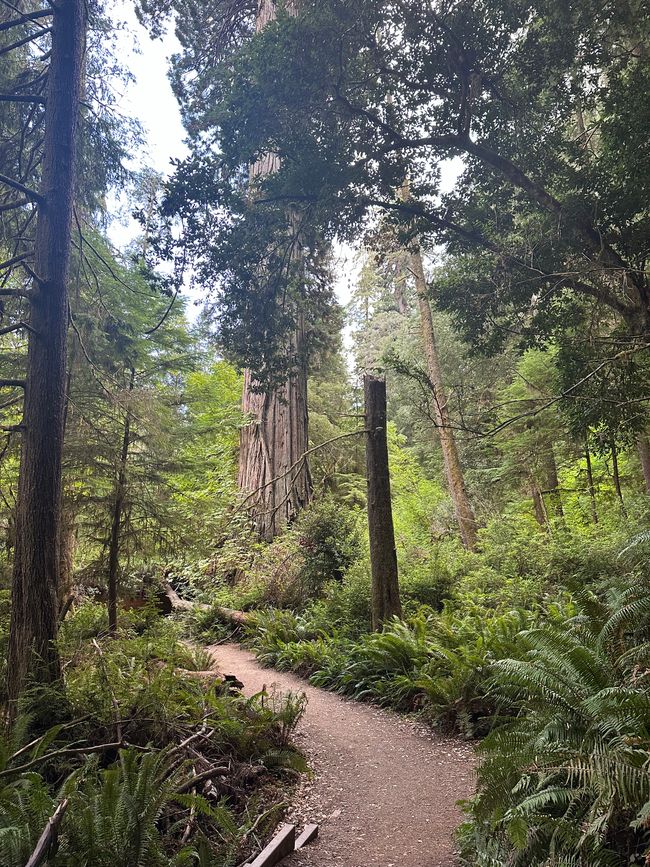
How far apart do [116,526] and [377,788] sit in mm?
4490

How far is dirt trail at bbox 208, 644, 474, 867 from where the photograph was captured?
3.60 m

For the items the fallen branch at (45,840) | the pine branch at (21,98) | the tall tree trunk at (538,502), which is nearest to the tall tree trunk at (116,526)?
the pine branch at (21,98)

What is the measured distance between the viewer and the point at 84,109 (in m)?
7.30

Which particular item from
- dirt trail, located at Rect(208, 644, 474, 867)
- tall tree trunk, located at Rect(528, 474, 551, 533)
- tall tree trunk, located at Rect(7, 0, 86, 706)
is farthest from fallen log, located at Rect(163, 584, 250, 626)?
tall tree trunk, located at Rect(528, 474, 551, 533)

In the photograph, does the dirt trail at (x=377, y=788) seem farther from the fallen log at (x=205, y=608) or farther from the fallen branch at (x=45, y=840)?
the fallen log at (x=205, y=608)

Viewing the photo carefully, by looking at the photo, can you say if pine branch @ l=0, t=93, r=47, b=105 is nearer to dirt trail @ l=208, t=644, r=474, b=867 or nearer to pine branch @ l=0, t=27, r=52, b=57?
pine branch @ l=0, t=27, r=52, b=57

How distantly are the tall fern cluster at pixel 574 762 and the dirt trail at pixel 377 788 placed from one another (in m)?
0.54

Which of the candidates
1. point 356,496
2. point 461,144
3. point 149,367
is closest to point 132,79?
point 149,367

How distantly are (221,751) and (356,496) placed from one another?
1218 centimetres

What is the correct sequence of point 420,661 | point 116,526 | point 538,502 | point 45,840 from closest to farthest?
point 45,840, point 420,661, point 116,526, point 538,502

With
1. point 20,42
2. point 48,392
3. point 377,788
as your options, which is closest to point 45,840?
point 377,788

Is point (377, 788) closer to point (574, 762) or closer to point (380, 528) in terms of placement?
point (574, 762)

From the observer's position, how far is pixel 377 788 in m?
4.60

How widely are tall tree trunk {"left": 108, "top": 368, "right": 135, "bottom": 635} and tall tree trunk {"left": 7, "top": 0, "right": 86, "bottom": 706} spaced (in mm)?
1867
